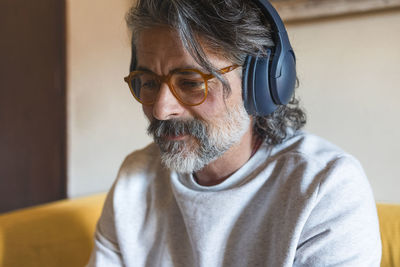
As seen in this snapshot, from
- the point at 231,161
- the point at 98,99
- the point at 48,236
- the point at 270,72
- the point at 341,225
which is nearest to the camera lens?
the point at 341,225

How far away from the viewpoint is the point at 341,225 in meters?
0.69

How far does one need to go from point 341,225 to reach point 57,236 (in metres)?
0.98

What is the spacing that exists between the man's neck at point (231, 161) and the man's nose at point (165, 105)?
7.9 inches

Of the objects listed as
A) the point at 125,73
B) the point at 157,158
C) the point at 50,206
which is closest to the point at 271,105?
the point at 157,158

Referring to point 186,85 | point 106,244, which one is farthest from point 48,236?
point 186,85

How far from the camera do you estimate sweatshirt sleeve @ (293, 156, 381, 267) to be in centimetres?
68

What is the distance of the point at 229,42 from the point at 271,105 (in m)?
0.19

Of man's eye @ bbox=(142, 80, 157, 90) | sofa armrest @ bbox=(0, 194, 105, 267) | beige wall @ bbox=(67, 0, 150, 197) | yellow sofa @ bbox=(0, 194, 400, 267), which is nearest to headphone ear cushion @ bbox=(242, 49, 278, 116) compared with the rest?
man's eye @ bbox=(142, 80, 157, 90)

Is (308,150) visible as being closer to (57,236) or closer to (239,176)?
(239,176)

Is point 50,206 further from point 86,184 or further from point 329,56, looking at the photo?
point 329,56

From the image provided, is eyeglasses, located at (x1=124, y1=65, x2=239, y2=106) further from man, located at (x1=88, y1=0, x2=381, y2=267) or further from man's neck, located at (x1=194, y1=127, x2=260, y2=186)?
man's neck, located at (x1=194, y1=127, x2=260, y2=186)

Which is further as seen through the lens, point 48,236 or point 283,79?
point 48,236

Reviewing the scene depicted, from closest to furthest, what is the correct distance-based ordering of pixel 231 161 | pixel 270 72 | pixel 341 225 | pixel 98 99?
pixel 341 225 → pixel 270 72 → pixel 231 161 → pixel 98 99

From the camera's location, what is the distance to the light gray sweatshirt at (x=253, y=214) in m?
0.71
